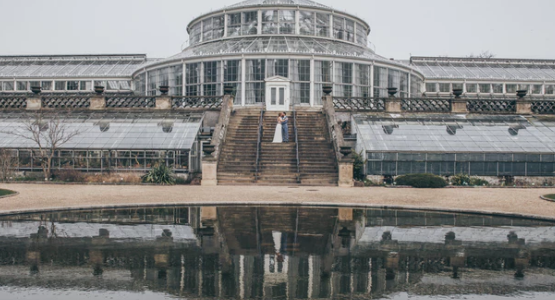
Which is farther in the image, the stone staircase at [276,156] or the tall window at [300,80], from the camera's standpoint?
the tall window at [300,80]

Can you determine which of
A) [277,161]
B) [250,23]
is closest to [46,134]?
[277,161]

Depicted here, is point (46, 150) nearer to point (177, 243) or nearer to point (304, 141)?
point (304, 141)

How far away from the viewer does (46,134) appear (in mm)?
29500

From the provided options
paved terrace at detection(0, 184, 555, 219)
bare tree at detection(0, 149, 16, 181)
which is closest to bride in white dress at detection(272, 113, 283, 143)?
paved terrace at detection(0, 184, 555, 219)

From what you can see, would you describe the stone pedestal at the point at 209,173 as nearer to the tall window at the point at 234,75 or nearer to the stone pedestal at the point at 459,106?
the tall window at the point at 234,75

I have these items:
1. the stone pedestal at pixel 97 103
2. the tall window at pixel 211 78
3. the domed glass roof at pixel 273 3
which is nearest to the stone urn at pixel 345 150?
the tall window at pixel 211 78

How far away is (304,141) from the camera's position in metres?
29.2

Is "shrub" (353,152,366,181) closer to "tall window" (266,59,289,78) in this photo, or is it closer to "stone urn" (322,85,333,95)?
"stone urn" (322,85,333,95)

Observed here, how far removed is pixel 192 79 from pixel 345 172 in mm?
19296

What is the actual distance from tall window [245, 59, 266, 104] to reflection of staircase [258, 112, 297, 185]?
8206 millimetres

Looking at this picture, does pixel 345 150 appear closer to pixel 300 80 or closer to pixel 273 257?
pixel 300 80

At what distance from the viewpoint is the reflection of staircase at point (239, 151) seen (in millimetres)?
25953

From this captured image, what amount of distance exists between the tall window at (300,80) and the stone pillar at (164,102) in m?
10.2

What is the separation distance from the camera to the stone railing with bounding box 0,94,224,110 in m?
32.8
